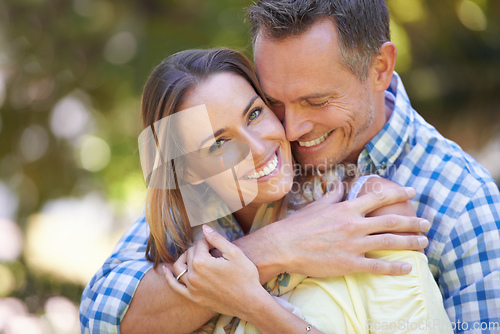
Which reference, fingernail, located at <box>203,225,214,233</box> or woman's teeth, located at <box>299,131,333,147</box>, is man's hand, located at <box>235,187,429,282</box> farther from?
woman's teeth, located at <box>299,131,333,147</box>

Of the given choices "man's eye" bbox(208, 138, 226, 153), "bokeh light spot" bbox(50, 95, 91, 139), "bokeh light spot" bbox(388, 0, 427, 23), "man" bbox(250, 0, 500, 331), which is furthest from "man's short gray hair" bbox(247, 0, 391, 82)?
"bokeh light spot" bbox(50, 95, 91, 139)

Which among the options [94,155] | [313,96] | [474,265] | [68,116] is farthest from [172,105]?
[68,116]

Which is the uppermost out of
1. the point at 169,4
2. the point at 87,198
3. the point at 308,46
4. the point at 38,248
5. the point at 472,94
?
the point at 169,4

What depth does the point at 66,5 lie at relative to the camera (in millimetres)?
4098

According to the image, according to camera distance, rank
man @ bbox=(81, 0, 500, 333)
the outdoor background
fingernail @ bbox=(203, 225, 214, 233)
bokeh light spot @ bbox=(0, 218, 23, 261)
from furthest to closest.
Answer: bokeh light spot @ bbox=(0, 218, 23, 261)
the outdoor background
fingernail @ bbox=(203, 225, 214, 233)
man @ bbox=(81, 0, 500, 333)

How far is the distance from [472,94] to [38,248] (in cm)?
381

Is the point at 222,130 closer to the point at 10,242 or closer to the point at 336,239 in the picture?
the point at 336,239

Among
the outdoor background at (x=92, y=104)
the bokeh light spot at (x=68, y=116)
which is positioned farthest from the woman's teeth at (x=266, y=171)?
the bokeh light spot at (x=68, y=116)

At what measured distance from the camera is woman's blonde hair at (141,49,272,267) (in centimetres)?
185

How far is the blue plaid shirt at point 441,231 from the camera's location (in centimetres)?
174

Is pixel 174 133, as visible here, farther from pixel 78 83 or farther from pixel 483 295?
pixel 78 83

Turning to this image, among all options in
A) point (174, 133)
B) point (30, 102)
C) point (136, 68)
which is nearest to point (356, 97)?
point (174, 133)

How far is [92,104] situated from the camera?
430 centimetres

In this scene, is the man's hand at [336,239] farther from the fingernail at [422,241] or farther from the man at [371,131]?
the man at [371,131]
